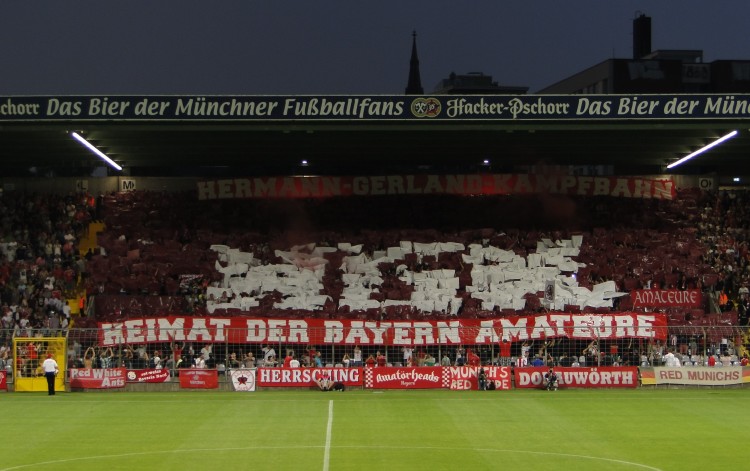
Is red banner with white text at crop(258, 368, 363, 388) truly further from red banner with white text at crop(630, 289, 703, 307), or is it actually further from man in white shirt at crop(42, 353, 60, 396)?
red banner with white text at crop(630, 289, 703, 307)

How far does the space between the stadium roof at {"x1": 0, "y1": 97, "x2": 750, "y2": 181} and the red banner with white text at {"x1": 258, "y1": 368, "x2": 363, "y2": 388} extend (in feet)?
34.3

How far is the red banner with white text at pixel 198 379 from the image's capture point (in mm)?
38656

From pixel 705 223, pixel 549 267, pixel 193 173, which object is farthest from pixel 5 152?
pixel 705 223

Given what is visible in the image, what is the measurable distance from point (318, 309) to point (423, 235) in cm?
723

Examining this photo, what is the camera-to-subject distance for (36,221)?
52.1 metres

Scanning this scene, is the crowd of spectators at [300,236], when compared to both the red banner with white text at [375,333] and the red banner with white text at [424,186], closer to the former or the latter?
the red banner with white text at [424,186]

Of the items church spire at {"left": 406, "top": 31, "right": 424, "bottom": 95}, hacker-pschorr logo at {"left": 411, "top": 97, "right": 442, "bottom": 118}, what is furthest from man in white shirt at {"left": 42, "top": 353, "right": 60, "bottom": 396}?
church spire at {"left": 406, "top": 31, "right": 424, "bottom": 95}

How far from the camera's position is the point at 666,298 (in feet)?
152

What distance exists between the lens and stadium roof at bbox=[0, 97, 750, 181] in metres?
44.7

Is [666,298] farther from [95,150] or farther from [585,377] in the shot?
[95,150]

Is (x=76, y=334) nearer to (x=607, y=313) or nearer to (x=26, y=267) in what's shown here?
(x=26, y=267)

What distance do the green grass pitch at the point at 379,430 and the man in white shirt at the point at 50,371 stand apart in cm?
55

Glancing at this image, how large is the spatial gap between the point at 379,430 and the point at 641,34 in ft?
285

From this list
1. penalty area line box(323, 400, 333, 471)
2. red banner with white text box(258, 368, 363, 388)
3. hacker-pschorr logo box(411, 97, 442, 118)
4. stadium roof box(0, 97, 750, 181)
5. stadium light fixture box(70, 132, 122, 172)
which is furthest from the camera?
stadium light fixture box(70, 132, 122, 172)
